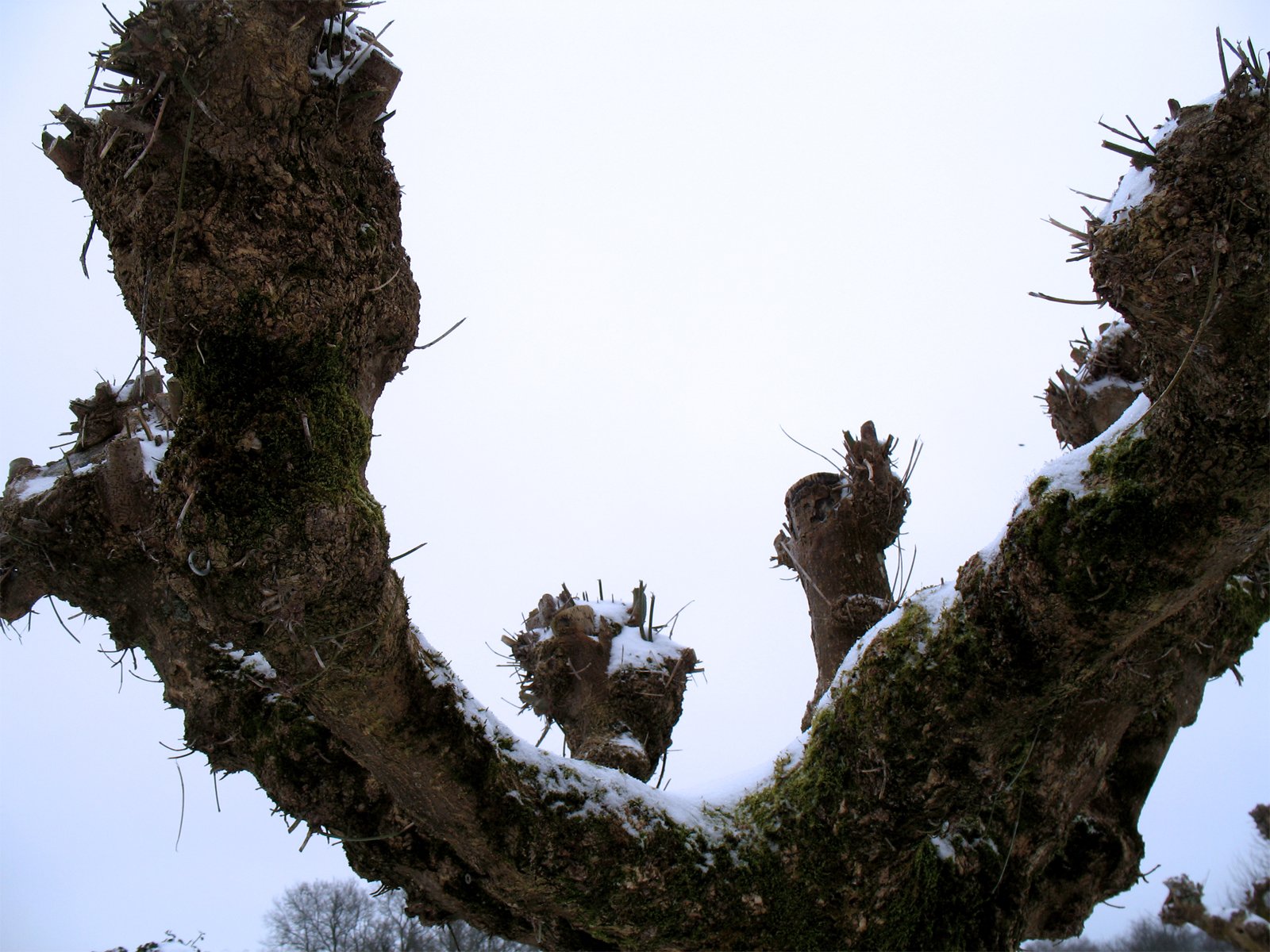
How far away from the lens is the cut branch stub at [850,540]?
4.93 metres

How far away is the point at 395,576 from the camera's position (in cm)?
300

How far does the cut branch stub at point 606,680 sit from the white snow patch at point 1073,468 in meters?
2.46

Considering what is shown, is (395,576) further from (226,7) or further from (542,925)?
A: (226,7)

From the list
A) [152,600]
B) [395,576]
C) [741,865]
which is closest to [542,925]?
[741,865]

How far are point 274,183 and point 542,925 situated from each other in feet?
9.97

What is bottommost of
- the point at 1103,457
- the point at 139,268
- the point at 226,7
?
the point at 1103,457

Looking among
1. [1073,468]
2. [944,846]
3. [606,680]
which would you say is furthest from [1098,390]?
[606,680]

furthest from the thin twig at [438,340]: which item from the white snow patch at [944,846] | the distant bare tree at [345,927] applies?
the distant bare tree at [345,927]

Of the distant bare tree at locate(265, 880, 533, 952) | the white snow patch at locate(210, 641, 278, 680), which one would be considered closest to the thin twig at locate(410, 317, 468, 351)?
the white snow patch at locate(210, 641, 278, 680)

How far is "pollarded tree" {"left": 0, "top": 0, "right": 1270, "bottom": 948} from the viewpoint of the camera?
2402mm

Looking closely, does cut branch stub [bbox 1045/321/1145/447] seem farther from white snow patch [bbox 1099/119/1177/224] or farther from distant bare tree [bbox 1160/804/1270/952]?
distant bare tree [bbox 1160/804/1270/952]

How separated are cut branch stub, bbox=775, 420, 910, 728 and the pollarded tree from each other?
4.07ft

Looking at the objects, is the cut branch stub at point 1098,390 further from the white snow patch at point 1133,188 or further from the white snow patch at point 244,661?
the white snow patch at point 244,661

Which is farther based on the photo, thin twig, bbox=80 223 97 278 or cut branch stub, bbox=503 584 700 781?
cut branch stub, bbox=503 584 700 781
